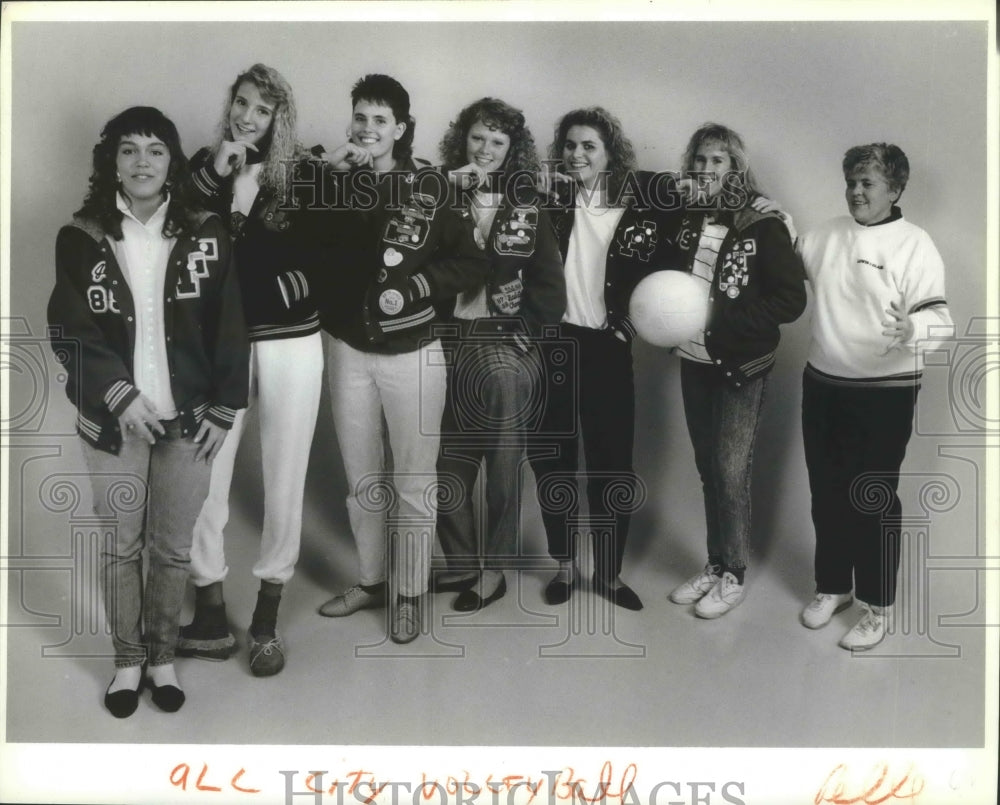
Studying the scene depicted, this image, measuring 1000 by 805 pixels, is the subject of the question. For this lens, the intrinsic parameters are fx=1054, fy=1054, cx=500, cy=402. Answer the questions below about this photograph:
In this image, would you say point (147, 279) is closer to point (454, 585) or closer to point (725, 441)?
point (454, 585)

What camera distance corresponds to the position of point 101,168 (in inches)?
88.8

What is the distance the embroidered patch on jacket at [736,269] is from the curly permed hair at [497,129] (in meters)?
0.46

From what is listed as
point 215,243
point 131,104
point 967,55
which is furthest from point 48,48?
point 967,55

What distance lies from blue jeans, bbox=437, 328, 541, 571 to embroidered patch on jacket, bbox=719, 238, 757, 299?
1.43 feet

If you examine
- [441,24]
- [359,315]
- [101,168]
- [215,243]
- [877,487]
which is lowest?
[877,487]

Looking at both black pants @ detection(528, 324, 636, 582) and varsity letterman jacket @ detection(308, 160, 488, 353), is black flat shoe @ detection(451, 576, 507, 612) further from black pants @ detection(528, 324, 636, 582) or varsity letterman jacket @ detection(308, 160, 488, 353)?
varsity letterman jacket @ detection(308, 160, 488, 353)

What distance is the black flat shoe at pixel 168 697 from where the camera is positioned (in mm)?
2279

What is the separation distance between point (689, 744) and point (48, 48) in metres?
2.07

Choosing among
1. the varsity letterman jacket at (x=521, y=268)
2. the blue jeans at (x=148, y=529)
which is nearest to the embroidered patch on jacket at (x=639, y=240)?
the varsity letterman jacket at (x=521, y=268)

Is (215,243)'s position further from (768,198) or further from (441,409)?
(768,198)

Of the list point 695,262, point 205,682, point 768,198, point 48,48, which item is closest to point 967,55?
point 768,198

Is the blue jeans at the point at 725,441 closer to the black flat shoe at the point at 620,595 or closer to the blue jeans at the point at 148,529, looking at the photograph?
the black flat shoe at the point at 620,595

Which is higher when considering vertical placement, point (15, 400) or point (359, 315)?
point (359, 315)

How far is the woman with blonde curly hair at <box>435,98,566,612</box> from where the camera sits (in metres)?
2.27
